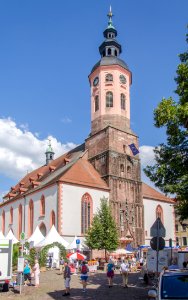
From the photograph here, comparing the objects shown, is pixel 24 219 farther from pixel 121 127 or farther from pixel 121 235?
pixel 121 127

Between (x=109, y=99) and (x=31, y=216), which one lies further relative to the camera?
(x=109, y=99)

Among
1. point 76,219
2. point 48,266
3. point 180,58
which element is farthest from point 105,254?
point 180,58

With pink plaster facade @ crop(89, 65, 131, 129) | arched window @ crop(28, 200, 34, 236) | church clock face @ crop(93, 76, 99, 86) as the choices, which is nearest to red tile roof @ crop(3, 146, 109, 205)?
arched window @ crop(28, 200, 34, 236)

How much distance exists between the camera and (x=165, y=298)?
29.8 ft

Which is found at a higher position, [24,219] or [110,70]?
[110,70]

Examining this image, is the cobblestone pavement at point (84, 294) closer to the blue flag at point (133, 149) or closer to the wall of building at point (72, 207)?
the wall of building at point (72, 207)

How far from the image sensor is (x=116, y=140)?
4609 cm

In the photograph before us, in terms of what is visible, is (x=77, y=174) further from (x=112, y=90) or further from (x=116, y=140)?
(x=112, y=90)

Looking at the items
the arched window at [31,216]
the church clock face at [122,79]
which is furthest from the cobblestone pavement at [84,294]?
the church clock face at [122,79]

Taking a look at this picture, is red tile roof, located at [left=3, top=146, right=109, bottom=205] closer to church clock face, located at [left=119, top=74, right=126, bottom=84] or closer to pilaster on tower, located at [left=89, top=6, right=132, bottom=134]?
pilaster on tower, located at [left=89, top=6, right=132, bottom=134]

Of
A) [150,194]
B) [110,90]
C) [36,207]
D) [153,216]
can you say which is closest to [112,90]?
[110,90]

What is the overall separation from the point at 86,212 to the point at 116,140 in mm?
9918

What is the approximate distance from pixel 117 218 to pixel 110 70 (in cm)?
1969

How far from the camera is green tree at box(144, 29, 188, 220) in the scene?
15.9 meters
